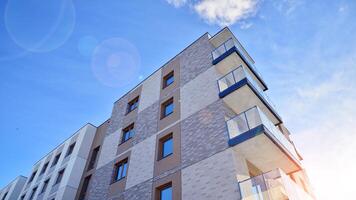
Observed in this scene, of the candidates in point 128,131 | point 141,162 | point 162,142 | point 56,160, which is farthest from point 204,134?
point 56,160

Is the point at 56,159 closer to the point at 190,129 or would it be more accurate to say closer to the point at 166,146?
the point at 166,146

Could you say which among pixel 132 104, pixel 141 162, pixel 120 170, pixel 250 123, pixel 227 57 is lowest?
pixel 250 123

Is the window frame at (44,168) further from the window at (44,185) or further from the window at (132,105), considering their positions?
the window at (132,105)

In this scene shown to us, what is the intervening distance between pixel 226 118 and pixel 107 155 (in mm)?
9575

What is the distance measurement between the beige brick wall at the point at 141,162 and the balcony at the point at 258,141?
4.81 m

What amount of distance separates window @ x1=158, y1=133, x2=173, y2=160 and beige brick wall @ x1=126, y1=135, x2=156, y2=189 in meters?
0.45

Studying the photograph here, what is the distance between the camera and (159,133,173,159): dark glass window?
1255 cm

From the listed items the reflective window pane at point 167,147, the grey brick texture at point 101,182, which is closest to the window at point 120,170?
the grey brick texture at point 101,182

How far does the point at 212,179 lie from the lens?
9.36 meters

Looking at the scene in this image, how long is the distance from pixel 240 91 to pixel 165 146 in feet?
16.0

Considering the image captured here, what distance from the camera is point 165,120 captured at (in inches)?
539

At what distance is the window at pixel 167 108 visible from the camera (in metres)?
14.4

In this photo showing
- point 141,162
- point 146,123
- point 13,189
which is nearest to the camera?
point 141,162

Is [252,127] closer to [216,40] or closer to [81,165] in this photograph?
[216,40]
